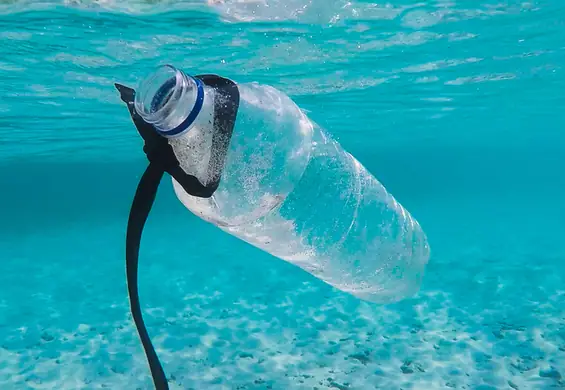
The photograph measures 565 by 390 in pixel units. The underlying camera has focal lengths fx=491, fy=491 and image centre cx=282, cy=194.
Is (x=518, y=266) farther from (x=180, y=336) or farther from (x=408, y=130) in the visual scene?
(x=408, y=130)

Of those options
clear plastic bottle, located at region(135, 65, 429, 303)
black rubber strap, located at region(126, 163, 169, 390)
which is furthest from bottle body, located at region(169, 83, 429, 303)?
black rubber strap, located at region(126, 163, 169, 390)

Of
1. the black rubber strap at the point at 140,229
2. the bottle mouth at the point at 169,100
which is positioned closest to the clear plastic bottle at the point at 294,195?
the bottle mouth at the point at 169,100

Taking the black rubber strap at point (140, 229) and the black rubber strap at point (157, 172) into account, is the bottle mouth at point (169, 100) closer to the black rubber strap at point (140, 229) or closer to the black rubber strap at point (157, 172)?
the black rubber strap at point (157, 172)

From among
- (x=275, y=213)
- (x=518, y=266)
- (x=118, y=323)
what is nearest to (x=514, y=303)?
(x=518, y=266)

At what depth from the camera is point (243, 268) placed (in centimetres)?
1516

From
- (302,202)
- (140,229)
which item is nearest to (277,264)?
(302,202)

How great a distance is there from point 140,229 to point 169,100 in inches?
21.2

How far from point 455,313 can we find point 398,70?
8.72 m

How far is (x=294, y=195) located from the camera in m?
3.66

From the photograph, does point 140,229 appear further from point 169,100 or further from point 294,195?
point 294,195

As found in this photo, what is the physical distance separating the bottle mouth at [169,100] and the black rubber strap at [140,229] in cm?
18

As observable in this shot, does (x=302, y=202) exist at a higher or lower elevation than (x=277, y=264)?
lower

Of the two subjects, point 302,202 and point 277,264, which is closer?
point 302,202

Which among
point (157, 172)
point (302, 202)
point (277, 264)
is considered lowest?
point (157, 172)
